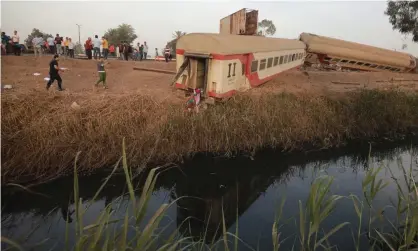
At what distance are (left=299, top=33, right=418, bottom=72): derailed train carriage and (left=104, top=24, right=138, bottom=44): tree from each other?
3210 centimetres

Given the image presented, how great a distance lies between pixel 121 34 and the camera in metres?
43.9

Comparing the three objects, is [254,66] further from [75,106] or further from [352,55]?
[352,55]

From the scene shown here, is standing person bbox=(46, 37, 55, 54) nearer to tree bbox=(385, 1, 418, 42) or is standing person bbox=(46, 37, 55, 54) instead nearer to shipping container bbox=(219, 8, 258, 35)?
shipping container bbox=(219, 8, 258, 35)

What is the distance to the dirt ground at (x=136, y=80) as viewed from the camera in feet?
36.5

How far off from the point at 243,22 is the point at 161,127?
8.43 m

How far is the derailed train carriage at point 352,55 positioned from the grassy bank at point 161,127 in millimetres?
7636

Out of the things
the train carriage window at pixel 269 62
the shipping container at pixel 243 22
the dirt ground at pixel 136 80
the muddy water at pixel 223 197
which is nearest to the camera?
the muddy water at pixel 223 197

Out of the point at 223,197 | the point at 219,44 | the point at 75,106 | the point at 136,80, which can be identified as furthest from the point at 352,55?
the point at 75,106

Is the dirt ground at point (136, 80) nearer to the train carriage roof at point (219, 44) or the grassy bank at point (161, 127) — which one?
the grassy bank at point (161, 127)

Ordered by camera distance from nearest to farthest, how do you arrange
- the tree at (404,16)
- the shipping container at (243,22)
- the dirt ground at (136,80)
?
the dirt ground at (136,80), the shipping container at (243,22), the tree at (404,16)

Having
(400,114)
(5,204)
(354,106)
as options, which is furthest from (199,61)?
(400,114)

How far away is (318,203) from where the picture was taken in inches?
138

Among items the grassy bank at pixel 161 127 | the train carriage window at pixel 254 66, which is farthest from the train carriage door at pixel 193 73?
the train carriage window at pixel 254 66

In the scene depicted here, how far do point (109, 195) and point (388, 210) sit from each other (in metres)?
6.73
